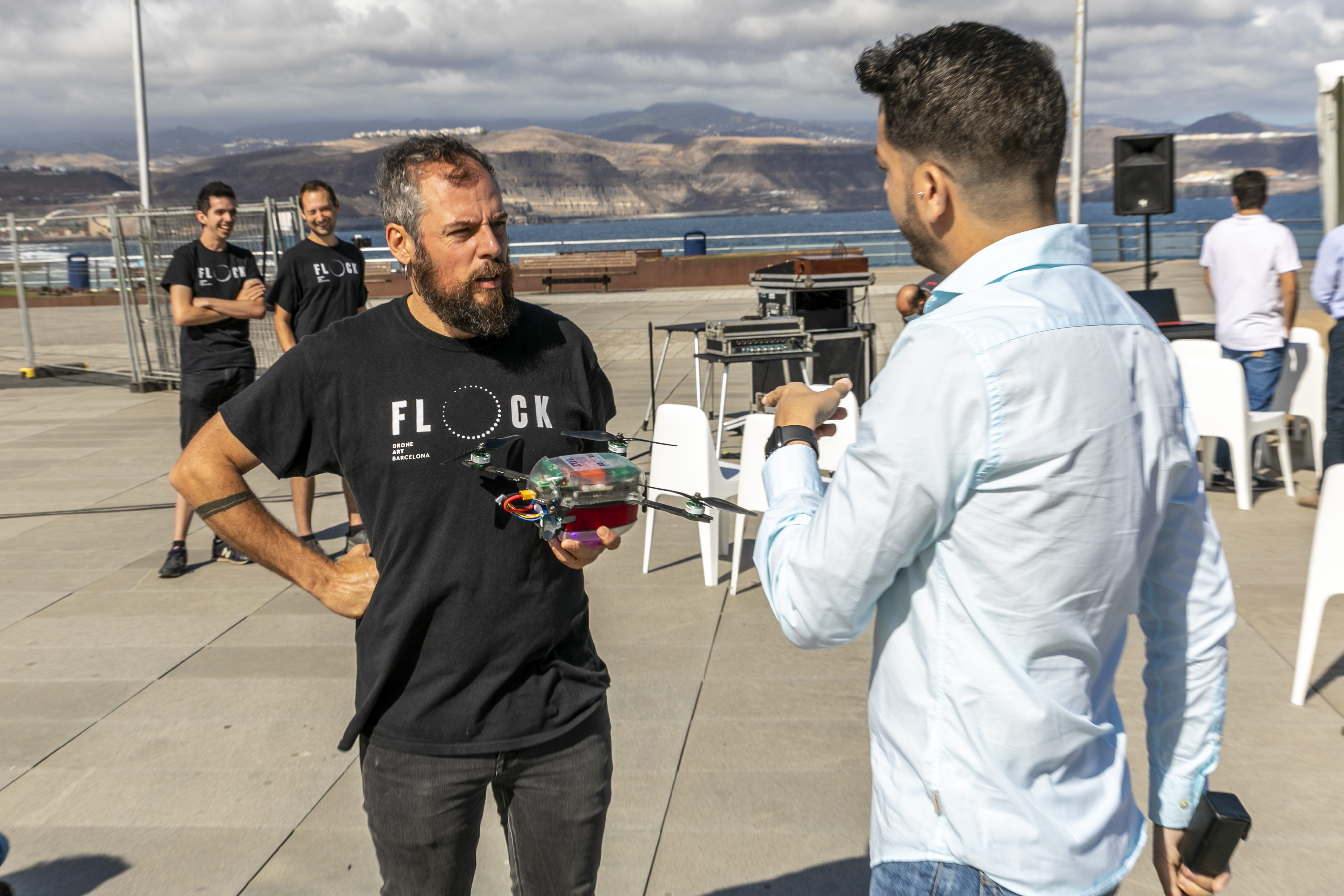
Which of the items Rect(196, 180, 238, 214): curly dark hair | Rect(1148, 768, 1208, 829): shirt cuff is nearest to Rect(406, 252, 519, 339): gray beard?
Rect(1148, 768, 1208, 829): shirt cuff

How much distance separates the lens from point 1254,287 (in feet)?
24.4

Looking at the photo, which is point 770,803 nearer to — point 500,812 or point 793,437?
point 500,812

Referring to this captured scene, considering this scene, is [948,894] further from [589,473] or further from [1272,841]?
[1272,841]

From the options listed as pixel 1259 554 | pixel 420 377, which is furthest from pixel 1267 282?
pixel 420 377

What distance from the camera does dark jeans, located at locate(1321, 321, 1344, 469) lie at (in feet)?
22.0

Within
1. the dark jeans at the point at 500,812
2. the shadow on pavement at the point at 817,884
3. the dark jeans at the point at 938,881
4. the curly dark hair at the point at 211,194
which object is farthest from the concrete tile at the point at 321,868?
the curly dark hair at the point at 211,194

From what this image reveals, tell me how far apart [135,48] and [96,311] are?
10.8 meters

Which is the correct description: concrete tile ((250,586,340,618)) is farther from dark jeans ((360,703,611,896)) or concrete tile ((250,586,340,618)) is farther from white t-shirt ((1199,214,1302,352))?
white t-shirt ((1199,214,1302,352))

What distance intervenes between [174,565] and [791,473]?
5553 mm

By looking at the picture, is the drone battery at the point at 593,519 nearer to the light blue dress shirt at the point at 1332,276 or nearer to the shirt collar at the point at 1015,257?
the shirt collar at the point at 1015,257

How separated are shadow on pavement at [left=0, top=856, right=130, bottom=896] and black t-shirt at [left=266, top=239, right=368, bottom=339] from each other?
3.62 metres

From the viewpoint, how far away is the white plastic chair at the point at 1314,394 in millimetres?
7789

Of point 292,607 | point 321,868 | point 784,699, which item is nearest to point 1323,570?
point 784,699

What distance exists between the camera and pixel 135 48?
16.5 m
